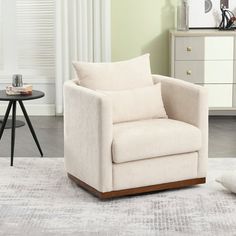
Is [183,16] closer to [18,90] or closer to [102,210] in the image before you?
[18,90]

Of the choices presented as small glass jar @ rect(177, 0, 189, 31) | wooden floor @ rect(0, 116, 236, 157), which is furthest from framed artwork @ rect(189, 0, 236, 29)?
wooden floor @ rect(0, 116, 236, 157)

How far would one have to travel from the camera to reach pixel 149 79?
17.1ft

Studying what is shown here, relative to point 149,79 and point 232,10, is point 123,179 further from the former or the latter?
point 232,10

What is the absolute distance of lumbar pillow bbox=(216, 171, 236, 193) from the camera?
4691 millimetres

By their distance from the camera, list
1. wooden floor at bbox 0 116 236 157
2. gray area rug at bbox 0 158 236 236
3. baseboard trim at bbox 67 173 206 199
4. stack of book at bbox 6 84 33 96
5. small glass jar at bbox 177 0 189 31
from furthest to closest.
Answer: small glass jar at bbox 177 0 189 31 → wooden floor at bbox 0 116 236 157 → stack of book at bbox 6 84 33 96 → baseboard trim at bbox 67 173 206 199 → gray area rug at bbox 0 158 236 236

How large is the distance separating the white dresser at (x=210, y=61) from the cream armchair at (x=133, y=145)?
1.90 metres

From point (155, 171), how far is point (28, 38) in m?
3.11

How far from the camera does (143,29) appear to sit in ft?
24.0

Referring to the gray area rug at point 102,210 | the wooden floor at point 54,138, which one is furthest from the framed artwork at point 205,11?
the gray area rug at point 102,210

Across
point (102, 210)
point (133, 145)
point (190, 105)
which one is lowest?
point (102, 210)

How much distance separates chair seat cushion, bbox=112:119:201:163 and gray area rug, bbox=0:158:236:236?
299 mm

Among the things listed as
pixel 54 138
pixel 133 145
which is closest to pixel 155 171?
pixel 133 145

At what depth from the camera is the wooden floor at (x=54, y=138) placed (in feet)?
19.5

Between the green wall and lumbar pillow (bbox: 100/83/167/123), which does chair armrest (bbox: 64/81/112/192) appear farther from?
the green wall
